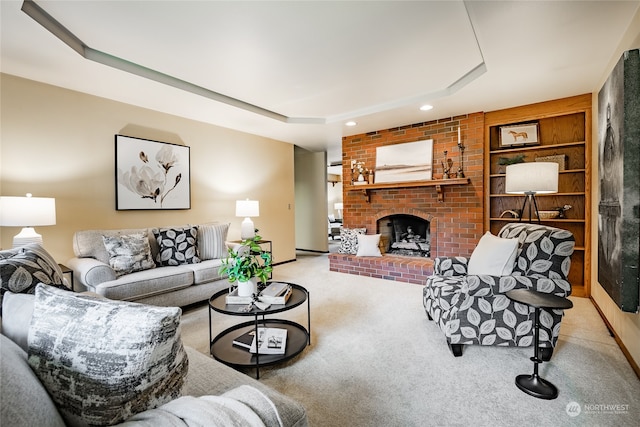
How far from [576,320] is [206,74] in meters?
4.13

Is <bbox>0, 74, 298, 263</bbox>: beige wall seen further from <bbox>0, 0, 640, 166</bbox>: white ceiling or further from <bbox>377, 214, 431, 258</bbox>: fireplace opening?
<bbox>377, 214, 431, 258</bbox>: fireplace opening

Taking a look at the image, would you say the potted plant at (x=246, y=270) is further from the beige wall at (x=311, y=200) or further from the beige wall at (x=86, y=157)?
the beige wall at (x=311, y=200)

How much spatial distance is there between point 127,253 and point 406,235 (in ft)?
12.5

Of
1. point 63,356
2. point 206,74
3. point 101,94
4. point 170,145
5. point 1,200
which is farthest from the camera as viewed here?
point 170,145

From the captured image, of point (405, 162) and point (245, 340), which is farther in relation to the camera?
point (405, 162)

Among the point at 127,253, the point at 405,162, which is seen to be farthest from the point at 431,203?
the point at 127,253

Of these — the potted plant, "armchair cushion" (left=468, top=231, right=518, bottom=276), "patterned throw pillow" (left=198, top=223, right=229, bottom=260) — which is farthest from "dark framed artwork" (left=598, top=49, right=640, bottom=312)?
"patterned throw pillow" (left=198, top=223, right=229, bottom=260)

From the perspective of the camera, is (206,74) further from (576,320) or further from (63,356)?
(576,320)

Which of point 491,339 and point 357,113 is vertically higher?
point 357,113

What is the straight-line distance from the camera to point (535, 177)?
8.85ft

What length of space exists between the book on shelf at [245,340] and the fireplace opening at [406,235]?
118 inches

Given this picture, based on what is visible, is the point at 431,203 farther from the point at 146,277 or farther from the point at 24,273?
the point at 24,273

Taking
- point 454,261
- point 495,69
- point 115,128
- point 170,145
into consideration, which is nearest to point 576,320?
point 454,261

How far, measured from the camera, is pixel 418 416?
1.52 m
